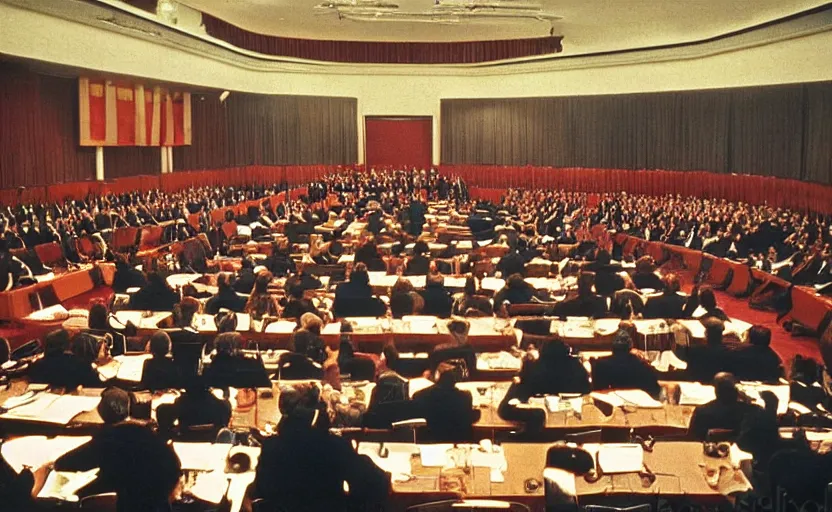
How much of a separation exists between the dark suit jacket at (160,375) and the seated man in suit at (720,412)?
4.82m

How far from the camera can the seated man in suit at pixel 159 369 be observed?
8.98 m

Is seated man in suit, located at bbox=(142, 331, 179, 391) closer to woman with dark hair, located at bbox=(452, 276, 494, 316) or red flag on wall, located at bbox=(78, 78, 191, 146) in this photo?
woman with dark hair, located at bbox=(452, 276, 494, 316)

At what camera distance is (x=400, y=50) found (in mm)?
42688

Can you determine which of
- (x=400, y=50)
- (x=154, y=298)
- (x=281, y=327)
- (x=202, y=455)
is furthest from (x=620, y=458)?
(x=400, y=50)

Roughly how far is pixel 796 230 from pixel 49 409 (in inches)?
688

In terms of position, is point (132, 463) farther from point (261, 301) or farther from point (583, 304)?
point (583, 304)

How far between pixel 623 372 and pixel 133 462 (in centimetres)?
487

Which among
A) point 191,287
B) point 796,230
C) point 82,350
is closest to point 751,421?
point 82,350

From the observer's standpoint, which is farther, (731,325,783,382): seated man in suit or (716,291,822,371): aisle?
(716,291,822,371): aisle

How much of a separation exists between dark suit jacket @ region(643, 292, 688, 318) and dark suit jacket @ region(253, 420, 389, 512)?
24.1 ft

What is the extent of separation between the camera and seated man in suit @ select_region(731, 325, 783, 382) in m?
9.77

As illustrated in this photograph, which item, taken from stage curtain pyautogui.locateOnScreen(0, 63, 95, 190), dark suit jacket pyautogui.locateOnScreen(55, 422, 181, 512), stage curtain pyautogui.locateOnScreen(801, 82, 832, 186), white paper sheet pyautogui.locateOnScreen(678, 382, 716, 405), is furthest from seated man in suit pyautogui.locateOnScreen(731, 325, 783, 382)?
stage curtain pyautogui.locateOnScreen(0, 63, 95, 190)

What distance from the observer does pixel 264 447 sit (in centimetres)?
643

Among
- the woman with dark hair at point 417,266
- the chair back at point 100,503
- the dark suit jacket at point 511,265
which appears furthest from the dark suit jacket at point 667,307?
the chair back at point 100,503
